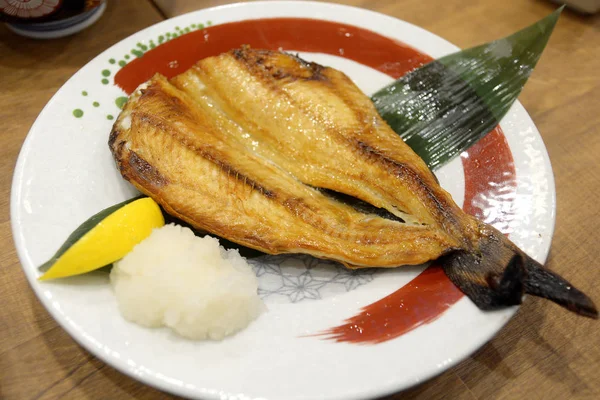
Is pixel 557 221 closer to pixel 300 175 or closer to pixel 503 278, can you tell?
pixel 503 278

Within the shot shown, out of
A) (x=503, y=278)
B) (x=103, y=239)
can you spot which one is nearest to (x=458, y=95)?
(x=503, y=278)

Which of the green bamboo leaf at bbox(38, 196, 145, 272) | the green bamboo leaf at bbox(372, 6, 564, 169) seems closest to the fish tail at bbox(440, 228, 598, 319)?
the green bamboo leaf at bbox(372, 6, 564, 169)

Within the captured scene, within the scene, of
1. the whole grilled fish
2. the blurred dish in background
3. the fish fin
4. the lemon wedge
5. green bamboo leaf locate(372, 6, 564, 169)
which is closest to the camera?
the fish fin

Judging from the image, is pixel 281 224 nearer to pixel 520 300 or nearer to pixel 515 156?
pixel 520 300

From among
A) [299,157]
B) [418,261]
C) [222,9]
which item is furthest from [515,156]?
[222,9]

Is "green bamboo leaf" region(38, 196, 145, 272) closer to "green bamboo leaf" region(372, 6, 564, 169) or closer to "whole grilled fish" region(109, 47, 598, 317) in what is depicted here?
"whole grilled fish" region(109, 47, 598, 317)

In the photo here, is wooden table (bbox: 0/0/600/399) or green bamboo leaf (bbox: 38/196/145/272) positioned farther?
wooden table (bbox: 0/0/600/399)

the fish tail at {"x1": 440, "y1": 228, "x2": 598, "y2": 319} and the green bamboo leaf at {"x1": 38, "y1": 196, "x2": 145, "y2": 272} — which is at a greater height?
the fish tail at {"x1": 440, "y1": 228, "x2": 598, "y2": 319}
